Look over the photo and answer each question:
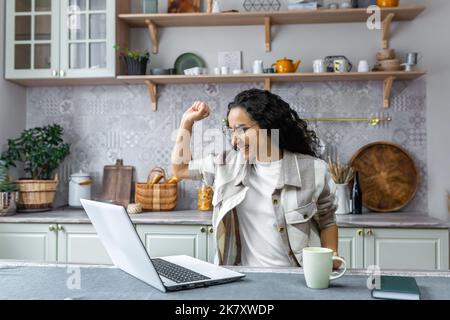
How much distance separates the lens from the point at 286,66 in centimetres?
319

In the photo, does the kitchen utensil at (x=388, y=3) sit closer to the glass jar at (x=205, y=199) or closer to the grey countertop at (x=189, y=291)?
the glass jar at (x=205, y=199)

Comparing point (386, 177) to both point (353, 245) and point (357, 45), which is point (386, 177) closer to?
point (353, 245)

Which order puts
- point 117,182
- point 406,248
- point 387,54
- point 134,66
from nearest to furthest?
point 406,248
point 387,54
point 134,66
point 117,182

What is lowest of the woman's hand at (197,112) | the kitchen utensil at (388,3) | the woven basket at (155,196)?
the woven basket at (155,196)

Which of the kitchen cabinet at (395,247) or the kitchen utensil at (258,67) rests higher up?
the kitchen utensil at (258,67)

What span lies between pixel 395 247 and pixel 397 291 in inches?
67.7

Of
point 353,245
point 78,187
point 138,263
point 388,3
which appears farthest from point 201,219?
point 388,3

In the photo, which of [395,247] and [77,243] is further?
[77,243]

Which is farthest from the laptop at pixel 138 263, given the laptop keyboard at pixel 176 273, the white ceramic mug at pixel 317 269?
the white ceramic mug at pixel 317 269

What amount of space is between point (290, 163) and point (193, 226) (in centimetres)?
120

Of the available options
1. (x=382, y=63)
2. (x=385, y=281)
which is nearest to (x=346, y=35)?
(x=382, y=63)

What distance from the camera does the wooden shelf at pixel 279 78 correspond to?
3144 mm

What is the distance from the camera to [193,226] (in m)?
2.89

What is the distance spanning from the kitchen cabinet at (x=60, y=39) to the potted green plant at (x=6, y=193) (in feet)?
2.22
